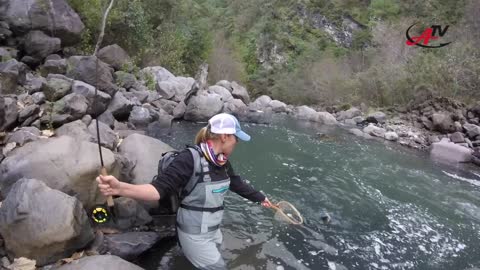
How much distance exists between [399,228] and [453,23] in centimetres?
2866

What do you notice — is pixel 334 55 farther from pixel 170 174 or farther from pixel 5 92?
pixel 170 174

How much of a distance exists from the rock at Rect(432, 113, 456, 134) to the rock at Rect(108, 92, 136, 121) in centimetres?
1289

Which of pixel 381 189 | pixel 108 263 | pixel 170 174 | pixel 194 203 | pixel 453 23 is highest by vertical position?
pixel 453 23

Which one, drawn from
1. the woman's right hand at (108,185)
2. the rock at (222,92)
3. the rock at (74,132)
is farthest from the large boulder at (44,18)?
the woman's right hand at (108,185)

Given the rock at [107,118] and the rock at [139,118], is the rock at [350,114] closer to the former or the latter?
the rock at [139,118]

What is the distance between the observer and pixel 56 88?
825 cm

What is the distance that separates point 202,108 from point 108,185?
12.1 m

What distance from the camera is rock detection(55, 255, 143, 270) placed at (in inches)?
137

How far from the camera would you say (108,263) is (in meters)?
3.55

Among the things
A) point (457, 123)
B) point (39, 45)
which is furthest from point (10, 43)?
point (457, 123)

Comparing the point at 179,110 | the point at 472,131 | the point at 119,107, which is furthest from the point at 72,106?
the point at 472,131

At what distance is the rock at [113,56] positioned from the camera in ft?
44.3

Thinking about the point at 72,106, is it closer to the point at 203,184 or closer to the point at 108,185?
the point at 203,184

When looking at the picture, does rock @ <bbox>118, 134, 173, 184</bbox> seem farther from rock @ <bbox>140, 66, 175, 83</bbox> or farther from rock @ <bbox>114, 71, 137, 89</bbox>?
rock @ <bbox>140, 66, 175, 83</bbox>
